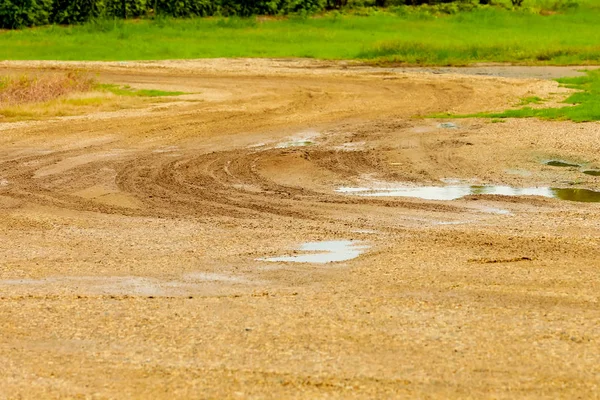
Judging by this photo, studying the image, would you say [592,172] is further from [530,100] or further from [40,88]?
[40,88]

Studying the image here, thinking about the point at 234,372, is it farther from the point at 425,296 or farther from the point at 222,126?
the point at 222,126

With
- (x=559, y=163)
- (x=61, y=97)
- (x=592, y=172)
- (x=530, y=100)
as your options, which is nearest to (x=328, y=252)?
(x=592, y=172)

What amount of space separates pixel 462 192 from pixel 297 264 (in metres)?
5.19

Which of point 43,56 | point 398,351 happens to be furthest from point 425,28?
point 398,351

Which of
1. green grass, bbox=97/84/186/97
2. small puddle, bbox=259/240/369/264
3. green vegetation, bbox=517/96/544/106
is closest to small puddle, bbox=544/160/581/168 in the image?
small puddle, bbox=259/240/369/264

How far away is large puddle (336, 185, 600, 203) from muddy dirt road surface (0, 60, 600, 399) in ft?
0.36

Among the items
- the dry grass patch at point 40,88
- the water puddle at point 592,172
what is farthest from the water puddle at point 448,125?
the dry grass patch at point 40,88

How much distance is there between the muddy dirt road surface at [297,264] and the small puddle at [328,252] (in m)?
0.05

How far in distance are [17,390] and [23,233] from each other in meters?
6.02

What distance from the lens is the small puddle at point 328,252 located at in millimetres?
11461

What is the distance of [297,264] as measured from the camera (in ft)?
36.9

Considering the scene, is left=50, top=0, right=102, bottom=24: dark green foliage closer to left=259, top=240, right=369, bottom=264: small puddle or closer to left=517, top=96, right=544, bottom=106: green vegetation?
left=517, top=96, right=544, bottom=106: green vegetation

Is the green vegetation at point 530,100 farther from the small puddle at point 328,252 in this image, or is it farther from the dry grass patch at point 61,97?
the small puddle at point 328,252

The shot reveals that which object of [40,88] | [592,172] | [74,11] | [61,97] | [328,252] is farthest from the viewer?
[74,11]
